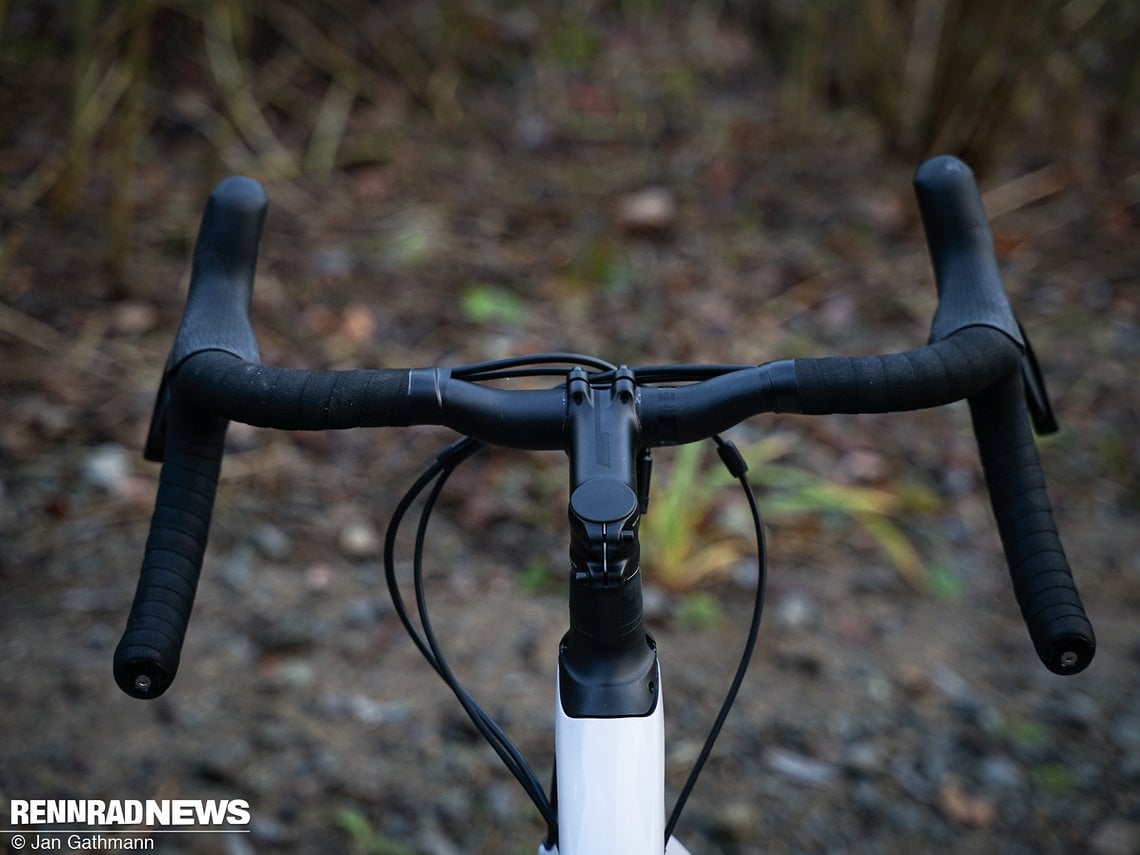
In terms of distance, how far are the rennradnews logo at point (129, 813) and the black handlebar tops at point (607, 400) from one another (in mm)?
1060

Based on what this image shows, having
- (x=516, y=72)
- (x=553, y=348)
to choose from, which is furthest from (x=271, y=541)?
(x=516, y=72)

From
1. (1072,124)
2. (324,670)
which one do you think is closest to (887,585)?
(324,670)

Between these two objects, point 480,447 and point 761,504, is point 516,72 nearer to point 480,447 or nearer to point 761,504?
point 761,504

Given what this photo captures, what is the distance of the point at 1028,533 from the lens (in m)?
0.95

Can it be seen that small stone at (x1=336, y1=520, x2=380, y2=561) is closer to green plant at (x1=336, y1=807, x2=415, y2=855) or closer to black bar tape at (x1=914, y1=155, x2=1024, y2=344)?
green plant at (x1=336, y1=807, x2=415, y2=855)

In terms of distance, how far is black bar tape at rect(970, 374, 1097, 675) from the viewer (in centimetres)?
88

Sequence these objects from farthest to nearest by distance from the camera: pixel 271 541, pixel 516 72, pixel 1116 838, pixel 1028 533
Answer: pixel 516 72 < pixel 271 541 < pixel 1116 838 < pixel 1028 533

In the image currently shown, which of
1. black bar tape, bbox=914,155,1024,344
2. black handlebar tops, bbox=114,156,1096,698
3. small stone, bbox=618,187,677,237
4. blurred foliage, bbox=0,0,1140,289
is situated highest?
blurred foliage, bbox=0,0,1140,289

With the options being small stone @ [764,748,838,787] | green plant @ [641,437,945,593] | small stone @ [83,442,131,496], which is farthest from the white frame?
small stone @ [83,442,131,496]

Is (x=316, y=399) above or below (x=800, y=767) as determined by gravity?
above

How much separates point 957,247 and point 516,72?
350 centimetres

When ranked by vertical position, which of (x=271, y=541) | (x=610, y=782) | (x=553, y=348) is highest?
(x=553, y=348)

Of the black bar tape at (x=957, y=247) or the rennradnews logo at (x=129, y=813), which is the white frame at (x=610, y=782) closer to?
the black bar tape at (x=957, y=247)

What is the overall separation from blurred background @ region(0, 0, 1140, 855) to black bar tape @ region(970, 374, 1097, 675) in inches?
45.0
